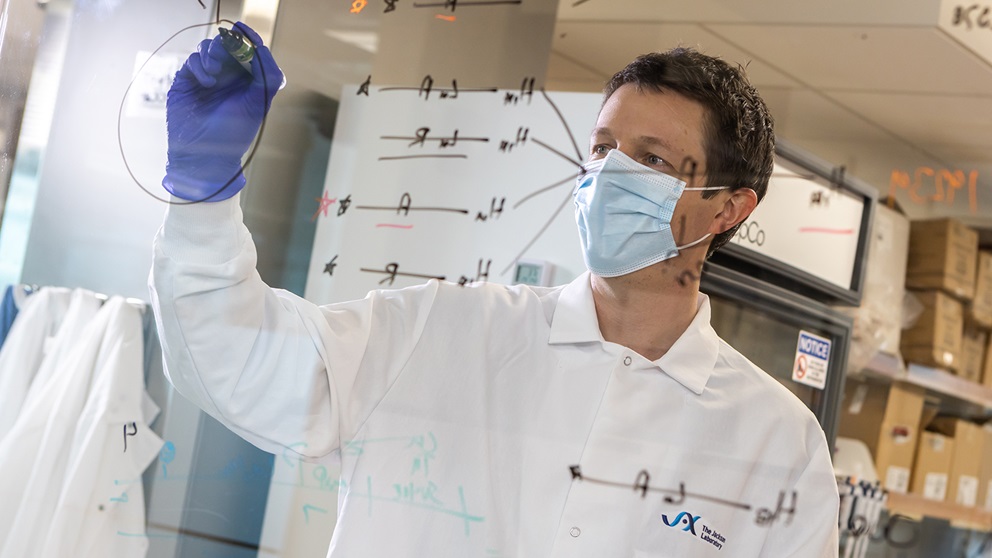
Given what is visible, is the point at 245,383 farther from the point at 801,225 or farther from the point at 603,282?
the point at 801,225

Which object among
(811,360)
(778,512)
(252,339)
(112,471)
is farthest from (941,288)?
(112,471)

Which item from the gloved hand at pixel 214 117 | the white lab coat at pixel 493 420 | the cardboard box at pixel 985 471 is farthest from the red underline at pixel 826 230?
the gloved hand at pixel 214 117

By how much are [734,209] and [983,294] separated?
0.27 metres

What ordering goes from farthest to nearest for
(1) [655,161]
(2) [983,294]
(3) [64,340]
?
(3) [64,340] → (2) [983,294] → (1) [655,161]

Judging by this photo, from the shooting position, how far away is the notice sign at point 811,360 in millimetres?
835

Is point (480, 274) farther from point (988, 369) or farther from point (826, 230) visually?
point (988, 369)

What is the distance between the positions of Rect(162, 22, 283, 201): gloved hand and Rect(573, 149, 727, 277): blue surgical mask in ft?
0.97

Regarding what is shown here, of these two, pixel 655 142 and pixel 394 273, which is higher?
pixel 655 142

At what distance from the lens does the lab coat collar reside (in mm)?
855

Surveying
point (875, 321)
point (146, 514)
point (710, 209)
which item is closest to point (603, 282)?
point (710, 209)

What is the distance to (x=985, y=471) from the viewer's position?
2.82ft

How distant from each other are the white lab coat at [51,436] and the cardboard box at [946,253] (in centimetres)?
73

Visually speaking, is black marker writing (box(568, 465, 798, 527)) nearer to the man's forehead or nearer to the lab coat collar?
the lab coat collar

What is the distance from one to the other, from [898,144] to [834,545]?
1.18ft
